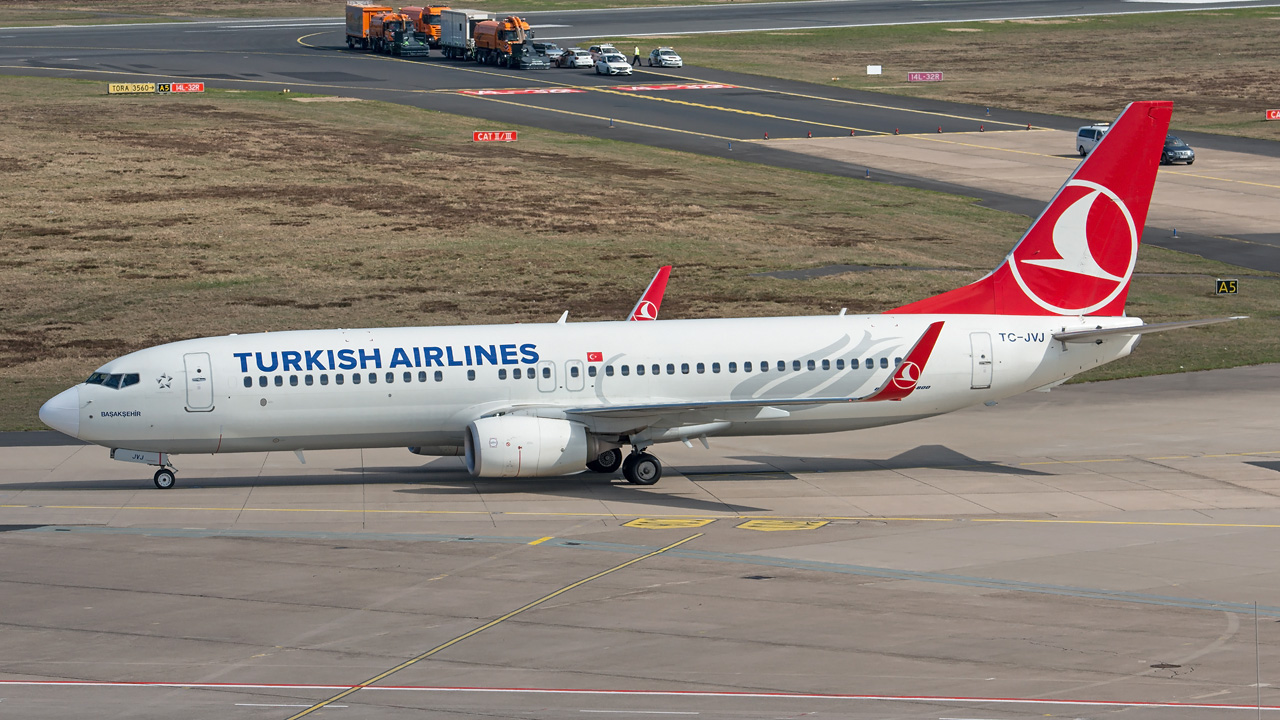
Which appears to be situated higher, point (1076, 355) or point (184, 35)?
point (184, 35)

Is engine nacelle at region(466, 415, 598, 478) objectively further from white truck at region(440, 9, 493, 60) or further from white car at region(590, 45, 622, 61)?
white truck at region(440, 9, 493, 60)

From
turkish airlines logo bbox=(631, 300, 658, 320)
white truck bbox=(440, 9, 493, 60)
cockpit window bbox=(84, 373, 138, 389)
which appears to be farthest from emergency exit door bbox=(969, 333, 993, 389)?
white truck bbox=(440, 9, 493, 60)

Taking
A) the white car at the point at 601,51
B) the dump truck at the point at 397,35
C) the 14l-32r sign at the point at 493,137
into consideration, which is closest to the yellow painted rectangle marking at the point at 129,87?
the 14l-32r sign at the point at 493,137

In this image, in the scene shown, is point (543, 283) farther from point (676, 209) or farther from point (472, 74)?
point (472, 74)

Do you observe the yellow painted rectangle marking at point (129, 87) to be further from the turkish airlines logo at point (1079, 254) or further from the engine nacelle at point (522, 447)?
the turkish airlines logo at point (1079, 254)

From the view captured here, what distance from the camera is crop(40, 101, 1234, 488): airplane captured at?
1490 inches

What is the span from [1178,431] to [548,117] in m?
70.1

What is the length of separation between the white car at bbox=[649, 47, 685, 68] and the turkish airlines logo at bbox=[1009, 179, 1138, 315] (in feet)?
325

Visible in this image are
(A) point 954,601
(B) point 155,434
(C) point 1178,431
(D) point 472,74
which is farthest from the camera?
(D) point 472,74

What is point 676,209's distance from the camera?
79000 mm

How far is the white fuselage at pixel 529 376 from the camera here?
3794 centimetres

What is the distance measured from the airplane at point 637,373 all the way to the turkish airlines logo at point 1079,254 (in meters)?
0.04

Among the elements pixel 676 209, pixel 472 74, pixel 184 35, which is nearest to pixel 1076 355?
pixel 676 209

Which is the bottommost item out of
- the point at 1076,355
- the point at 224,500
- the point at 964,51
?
the point at 224,500
